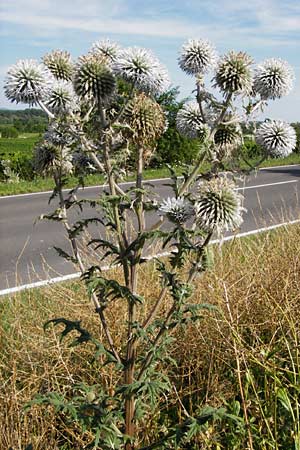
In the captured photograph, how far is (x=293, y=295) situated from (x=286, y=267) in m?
0.48

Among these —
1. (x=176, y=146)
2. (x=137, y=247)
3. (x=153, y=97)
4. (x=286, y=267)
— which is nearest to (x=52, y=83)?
(x=153, y=97)

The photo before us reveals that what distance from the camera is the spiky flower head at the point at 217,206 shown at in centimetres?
233

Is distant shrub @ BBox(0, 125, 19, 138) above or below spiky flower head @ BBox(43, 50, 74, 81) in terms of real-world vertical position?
below

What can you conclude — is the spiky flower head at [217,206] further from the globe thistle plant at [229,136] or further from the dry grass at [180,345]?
the dry grass at [180,345]

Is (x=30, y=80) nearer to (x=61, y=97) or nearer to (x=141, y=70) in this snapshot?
(x=61, y=97)

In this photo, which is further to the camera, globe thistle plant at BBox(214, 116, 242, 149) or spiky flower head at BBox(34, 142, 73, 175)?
spiky flower head at BBox(34, 142, 73, 175)

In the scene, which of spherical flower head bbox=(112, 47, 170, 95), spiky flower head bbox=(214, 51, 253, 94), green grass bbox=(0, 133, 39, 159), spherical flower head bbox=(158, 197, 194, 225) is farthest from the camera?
green grass bbox=(0, 133, 39, 159)

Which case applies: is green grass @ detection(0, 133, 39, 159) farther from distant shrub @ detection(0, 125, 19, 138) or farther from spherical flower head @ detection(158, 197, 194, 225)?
spherical flower head @ detection(158, 197, 194, 225)

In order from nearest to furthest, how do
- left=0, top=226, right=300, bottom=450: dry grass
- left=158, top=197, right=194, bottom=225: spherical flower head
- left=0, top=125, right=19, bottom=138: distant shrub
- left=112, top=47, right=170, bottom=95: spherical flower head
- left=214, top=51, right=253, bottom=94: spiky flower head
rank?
left=158, top=197, right=194, bottom=225: spherical flower head → left=112, top=47, right=170, bottom=95: spherical flower head → left=214, top=51, right=253, bottom=94: spiky flower head → left=0, top=226, right=300, bottom=450: dry grass → left=0, top=125, right=19, bottom=138: distant shrub

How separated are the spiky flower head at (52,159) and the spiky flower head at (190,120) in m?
0.54

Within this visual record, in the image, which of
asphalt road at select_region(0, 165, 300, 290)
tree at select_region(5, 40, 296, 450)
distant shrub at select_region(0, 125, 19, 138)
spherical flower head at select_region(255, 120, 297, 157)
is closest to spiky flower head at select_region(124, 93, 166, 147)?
tree at select_region(5, 40, 296, 450)

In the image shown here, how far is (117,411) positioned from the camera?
2455 mm

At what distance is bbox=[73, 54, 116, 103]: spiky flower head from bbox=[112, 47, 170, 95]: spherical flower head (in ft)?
0.19

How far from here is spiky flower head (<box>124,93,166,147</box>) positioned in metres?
2.41
